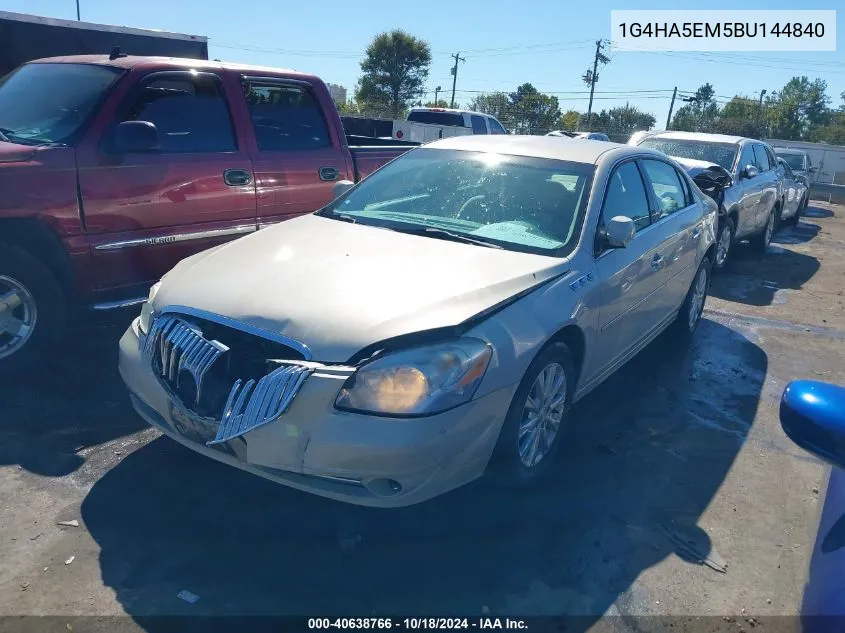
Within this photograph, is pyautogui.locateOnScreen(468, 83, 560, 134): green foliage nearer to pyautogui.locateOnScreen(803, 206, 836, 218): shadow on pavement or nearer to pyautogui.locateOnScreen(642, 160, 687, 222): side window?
pyautogui.locateOnScreen(803, 206, 836, 218): shadow on pavement

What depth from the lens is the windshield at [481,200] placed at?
149 inches

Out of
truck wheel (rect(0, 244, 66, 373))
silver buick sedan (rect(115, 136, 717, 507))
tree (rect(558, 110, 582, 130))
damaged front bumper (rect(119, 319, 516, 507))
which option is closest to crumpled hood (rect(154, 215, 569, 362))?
silver buick sedan (rect(115, 136, 717, 507))

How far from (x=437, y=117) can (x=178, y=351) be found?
17.8 meters

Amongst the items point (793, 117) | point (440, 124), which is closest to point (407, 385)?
point (440, 124)

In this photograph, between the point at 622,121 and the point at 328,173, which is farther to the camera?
the point at 622,121

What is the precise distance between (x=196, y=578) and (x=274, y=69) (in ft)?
13.9

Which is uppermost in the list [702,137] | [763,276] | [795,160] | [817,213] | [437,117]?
[437,117]

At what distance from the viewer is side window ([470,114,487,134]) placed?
63.6 feet

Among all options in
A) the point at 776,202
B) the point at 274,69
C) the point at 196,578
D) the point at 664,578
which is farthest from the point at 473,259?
the point at 776,202

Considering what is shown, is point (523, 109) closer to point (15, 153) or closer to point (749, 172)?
point (749, 172)

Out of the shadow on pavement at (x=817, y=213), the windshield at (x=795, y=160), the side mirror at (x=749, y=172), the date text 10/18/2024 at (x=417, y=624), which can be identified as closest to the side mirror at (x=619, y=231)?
the date text 10/18/2024 at (x=417, y=624)

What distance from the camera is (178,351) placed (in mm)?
2994

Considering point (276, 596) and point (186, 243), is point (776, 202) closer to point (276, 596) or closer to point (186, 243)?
point (186, 243)

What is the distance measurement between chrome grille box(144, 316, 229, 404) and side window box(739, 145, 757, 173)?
8.53m
